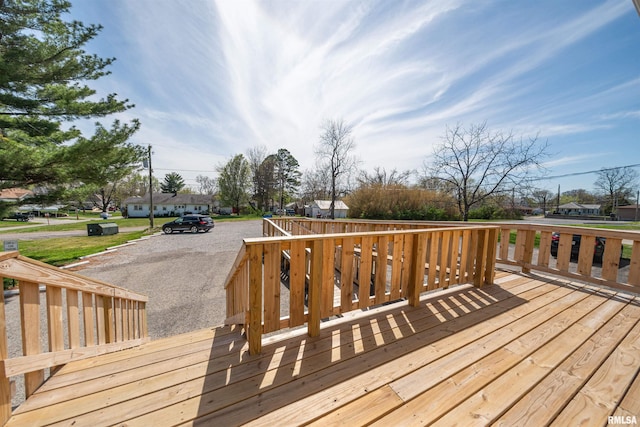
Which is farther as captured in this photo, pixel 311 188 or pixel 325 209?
pixel 311 188

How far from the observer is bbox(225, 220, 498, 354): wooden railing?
186cm

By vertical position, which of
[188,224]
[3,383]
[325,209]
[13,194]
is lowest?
[188,224]

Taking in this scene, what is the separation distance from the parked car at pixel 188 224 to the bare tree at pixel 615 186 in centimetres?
5855

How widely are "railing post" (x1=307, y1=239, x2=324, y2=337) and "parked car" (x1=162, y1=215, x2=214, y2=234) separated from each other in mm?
17902

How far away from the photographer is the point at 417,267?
8.77 ft

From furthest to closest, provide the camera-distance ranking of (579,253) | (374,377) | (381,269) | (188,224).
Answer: (188,224) → (579,253) → (381,269) → (374,377)

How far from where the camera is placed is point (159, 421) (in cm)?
127

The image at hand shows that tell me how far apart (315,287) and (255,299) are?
1.74 feet

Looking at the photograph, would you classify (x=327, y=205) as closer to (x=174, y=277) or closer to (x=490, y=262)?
(x=174, y=277)

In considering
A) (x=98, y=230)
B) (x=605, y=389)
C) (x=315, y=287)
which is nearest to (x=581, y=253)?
(x=605, y=389)

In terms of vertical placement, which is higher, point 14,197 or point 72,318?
point 14,197

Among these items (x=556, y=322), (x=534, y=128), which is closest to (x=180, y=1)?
(x=556, y=322)

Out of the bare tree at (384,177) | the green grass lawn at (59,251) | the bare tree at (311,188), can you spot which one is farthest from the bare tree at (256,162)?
the green grass lawn at (59,251)

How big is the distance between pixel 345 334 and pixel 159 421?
1.43 meters
